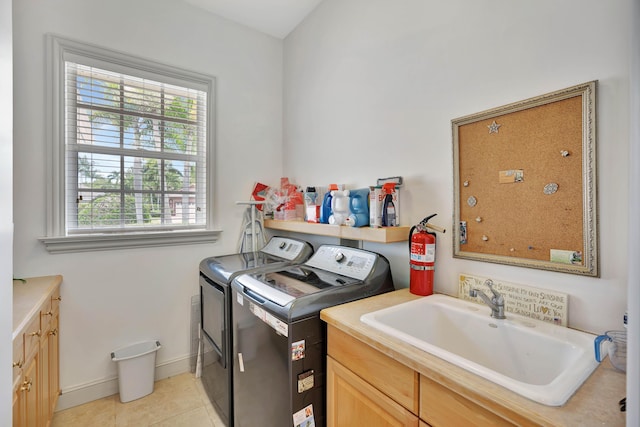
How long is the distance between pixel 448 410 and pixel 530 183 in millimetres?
889

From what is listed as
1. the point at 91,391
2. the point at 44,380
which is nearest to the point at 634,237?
the point at 44,380

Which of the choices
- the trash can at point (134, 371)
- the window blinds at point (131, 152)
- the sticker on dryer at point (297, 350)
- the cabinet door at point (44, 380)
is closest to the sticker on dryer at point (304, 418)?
the sticker on dryer at point (297, 350)

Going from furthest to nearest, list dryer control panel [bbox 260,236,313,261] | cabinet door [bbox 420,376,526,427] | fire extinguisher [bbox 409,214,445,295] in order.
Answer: dryer control panel [bbox 260,236,313,261] → fire extinguisher [bbox 409,214,445,295] → cabinet door [bbox 420,376,526,427]

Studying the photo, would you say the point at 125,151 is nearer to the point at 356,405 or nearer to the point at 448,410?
the point at 356,405

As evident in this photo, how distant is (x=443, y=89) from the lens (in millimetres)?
1485

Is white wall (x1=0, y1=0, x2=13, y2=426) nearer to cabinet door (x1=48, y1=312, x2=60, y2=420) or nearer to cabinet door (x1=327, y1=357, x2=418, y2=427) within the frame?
cabinet door (x1=327, y1=357, x2=418, y2=427)

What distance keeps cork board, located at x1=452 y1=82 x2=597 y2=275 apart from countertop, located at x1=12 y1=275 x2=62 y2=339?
1.87m

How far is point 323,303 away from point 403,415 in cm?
51

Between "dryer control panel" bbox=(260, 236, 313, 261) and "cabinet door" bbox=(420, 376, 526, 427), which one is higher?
"dryer control panel" bbox=(260, 236, 313, 261)

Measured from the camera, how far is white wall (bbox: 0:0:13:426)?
0.60 metres

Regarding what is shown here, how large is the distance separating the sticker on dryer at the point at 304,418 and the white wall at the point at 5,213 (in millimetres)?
→ 878

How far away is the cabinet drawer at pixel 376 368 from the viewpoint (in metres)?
0.91

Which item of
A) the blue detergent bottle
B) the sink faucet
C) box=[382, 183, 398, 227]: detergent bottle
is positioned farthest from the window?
the sink faucet

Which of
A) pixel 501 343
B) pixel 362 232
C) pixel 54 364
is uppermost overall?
pixel 362 232
